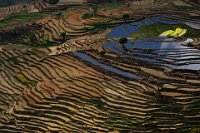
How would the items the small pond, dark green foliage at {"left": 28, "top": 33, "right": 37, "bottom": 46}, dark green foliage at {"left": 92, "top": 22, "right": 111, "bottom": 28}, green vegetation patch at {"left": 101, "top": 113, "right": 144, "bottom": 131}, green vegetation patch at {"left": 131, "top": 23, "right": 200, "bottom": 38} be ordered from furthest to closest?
1. dark green foliage at {"left": 92, "top": 22, "right": 111, "bottom": 28}
2. dark green foliage at {"left": 28, "top": 33, "right": 37, "bottom": 46}
3. green vegetation patch at {"left": 131, "top": 23, "right": 200, "bottom": 38}
4. the small pond
5. green vegetation patch at {"left": 101, "top": 113, "right": 144, "bottom": 131}

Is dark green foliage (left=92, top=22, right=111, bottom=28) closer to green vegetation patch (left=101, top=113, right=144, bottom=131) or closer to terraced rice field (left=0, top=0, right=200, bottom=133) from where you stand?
terraced rice field (left=0, top=0, right=200, bottom=133)

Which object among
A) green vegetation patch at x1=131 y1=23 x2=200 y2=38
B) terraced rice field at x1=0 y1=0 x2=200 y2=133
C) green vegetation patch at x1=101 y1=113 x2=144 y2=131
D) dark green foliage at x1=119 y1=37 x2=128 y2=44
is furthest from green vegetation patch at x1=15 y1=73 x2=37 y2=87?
green vegetation patch at x1=131 y1=23 x2=200 y2=38

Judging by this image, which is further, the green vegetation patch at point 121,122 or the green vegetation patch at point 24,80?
the green vegetation patch at point 24,80

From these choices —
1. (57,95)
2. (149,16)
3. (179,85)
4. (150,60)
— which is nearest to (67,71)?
(57,95)

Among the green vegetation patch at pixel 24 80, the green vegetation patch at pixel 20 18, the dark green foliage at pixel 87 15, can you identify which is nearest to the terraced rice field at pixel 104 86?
the green vegetation patch at pixel 24 80

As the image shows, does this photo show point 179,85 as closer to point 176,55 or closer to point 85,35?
point 176,55

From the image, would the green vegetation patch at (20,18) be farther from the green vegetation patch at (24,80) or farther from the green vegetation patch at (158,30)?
the green vegetation patch at (24,80)
